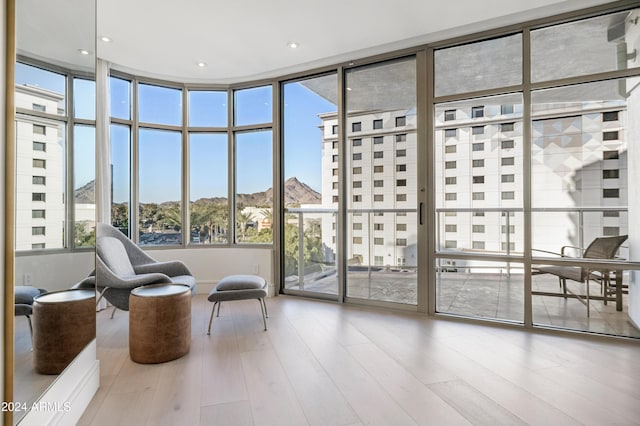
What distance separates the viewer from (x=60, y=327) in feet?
5.04

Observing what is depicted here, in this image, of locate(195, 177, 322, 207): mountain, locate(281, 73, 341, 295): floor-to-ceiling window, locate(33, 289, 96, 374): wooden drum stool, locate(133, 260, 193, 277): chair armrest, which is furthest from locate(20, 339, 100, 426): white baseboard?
locate(195, 177, 322, 207): mountain

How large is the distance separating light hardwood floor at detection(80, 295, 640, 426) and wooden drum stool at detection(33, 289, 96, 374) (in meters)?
0.46

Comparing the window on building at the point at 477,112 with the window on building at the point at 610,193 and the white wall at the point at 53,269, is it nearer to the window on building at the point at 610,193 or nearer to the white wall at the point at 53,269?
the window on building at the point at 610,193

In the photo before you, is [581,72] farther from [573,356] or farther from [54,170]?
[54,170]

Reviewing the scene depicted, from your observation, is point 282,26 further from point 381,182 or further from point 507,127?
point 507,127

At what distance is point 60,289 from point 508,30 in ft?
12.9

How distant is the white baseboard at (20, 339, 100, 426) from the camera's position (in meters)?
1.39

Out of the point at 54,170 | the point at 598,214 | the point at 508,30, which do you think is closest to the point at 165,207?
the point at 54,170

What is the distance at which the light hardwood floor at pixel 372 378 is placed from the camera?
1.85 meters

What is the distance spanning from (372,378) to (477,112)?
269 cm

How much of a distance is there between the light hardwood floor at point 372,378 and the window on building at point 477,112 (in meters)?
2.04

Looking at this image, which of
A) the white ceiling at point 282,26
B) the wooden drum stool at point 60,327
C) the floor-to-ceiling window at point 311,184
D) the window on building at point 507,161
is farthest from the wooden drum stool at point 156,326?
the window on building at point 507,161

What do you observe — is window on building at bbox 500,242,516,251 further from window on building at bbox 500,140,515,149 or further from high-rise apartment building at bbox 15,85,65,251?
high-rise apartment building at bbox 15,85,65,251

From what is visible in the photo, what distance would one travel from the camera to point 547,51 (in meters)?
3.18
